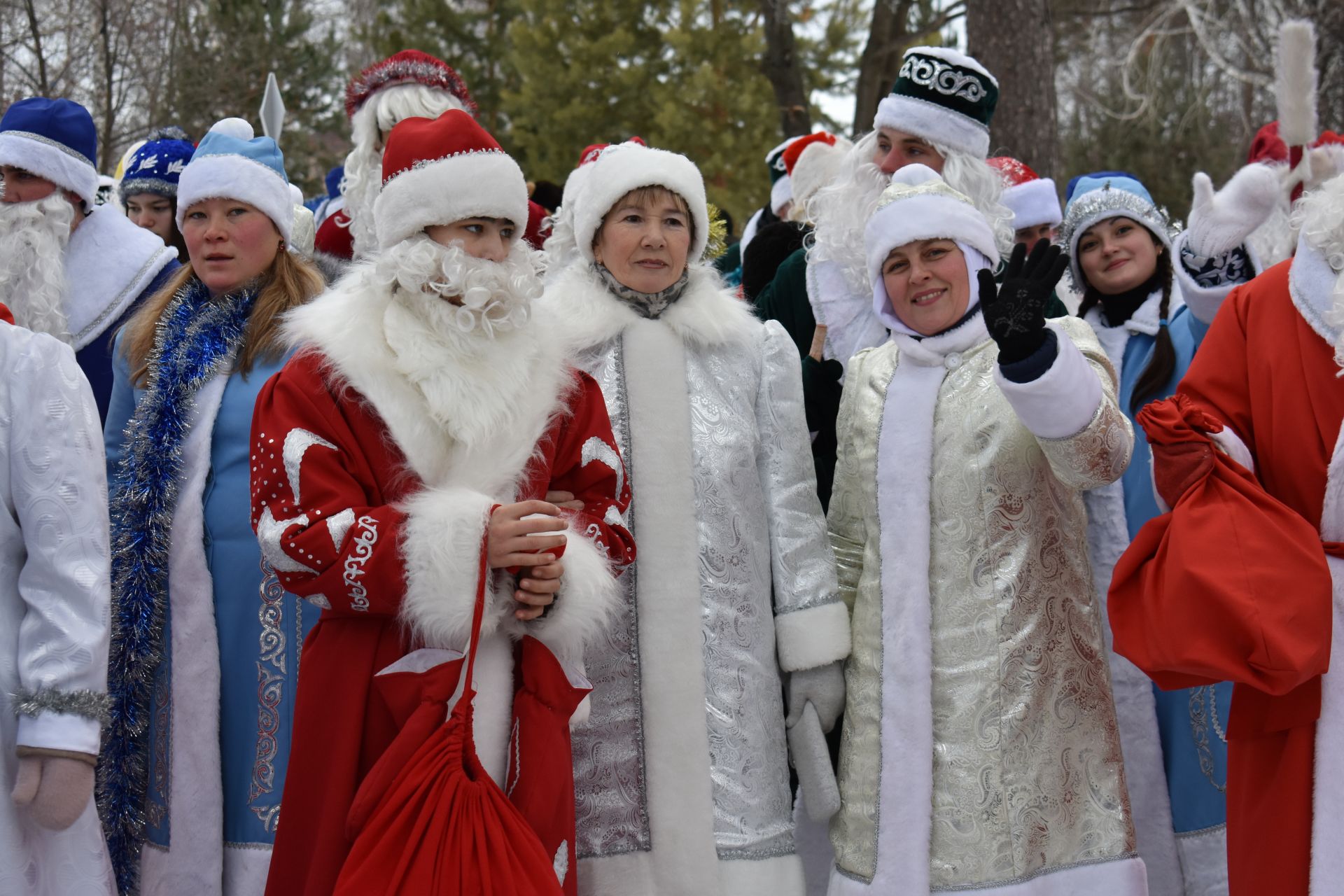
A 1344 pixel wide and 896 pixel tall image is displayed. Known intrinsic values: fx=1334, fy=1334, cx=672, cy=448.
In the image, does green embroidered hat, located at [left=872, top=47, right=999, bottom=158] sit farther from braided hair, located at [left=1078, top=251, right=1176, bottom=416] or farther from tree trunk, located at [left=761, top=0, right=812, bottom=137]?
tree trunk, located at [left=761, top=0, right=812, bottom=137]

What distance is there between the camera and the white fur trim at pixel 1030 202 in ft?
16.8

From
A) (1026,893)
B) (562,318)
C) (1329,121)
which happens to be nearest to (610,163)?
(562,318)

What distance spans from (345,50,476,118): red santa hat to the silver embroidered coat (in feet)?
7.31

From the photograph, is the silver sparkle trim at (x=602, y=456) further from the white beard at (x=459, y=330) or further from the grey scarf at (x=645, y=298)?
the grey scarf at (x=645, y=298)

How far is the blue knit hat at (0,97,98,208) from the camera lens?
4.46m

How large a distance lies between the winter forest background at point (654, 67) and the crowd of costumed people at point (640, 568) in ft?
15.1

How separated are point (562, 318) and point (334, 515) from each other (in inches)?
39.4

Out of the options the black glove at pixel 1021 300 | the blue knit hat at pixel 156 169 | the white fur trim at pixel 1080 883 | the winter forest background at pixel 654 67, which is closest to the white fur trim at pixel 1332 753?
the white fur trim at pixel 1080 883

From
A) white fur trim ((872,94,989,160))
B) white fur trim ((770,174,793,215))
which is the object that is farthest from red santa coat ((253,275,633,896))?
white fur trim ((770,174,793,215))

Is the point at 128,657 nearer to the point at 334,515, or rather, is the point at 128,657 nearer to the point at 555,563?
the point at 334,515

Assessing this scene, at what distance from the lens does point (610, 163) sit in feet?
11.6

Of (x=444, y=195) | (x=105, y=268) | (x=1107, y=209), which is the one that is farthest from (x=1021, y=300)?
(x=105, y=268)

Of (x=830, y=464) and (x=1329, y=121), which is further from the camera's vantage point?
(x=1329, y=121)

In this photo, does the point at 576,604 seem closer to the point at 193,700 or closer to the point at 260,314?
the point at 193,700
